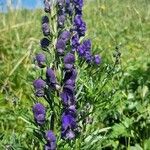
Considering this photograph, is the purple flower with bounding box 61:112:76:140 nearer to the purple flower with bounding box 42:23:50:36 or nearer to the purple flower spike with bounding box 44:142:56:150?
the purple flower spike with bounding box 44:142:56:150

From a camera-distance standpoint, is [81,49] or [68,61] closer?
[68,61]

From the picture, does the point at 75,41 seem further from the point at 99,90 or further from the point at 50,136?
the point at 50,136

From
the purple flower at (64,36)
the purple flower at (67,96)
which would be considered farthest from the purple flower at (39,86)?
the purple flower at (64,36)

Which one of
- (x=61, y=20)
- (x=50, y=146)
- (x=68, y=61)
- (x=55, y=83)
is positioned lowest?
(x=50, y=146)

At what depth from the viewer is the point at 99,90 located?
3.25m

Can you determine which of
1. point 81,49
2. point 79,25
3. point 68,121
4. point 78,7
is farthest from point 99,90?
point 68,121

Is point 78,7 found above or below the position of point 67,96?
above

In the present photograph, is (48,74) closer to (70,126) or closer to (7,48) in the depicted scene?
(70,126)

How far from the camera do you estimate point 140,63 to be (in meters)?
5.79

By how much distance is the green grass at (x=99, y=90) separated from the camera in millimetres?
3191

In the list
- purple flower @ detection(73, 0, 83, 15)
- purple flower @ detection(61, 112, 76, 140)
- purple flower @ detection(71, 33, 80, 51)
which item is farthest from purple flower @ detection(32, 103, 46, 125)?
purple flower @ detection(73, 0, 83, 15)

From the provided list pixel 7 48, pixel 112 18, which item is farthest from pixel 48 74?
pixel 112 18

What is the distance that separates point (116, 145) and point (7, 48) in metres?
3.34

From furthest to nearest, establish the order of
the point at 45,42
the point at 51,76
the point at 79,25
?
the point at 79,25 < the point at 45,42 < the point at 51,76
